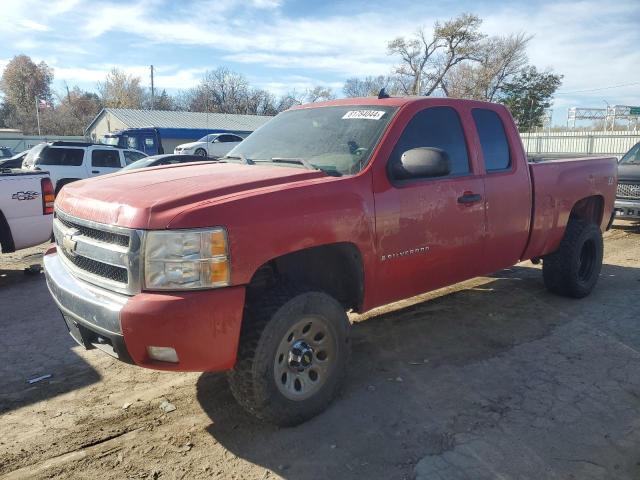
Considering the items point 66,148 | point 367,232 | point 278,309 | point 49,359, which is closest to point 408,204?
point 367,232

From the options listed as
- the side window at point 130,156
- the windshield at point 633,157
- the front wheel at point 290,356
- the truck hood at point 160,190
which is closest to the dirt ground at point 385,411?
the front wheel at point 290,356

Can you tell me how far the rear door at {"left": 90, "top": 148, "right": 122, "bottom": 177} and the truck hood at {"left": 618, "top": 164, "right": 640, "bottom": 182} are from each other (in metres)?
12.9

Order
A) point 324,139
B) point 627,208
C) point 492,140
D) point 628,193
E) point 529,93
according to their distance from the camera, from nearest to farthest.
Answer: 1. point 324,139
2. point 492,140
3. point 627,208
4. point 628,193
5. point 529,93

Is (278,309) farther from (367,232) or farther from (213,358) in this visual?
(367,232)

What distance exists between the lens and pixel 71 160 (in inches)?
587

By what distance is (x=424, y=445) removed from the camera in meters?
3.02

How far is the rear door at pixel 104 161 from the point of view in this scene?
1524 cm

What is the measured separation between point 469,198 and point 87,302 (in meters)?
2.83

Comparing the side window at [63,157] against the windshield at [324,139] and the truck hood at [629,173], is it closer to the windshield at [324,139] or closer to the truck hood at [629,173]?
the windshield at [324,139]

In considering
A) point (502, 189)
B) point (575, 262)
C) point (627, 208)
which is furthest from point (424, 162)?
point (627, 208)

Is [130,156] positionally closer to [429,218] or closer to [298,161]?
[298,161]

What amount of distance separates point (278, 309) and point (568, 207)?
3683mm

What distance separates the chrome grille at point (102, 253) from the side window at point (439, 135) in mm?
1939

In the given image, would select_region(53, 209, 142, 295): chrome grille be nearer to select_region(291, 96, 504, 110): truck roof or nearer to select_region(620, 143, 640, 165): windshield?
select_region(291, 96, 504, 110): truck roof
